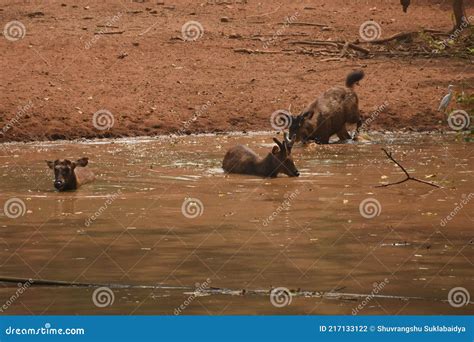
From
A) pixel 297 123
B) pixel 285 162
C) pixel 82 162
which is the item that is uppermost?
pixel 82 162

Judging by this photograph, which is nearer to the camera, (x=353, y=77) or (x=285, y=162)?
(x=285, y=162)

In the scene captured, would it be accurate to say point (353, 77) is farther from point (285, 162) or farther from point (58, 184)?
point (58, 184)

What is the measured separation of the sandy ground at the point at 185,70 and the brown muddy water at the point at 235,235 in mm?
2392

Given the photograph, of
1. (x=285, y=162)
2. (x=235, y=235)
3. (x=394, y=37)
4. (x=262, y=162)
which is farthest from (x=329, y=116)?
(x=235, y=235)

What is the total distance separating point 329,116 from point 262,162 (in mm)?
3363

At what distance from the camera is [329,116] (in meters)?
20.6

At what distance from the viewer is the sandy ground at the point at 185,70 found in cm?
2173

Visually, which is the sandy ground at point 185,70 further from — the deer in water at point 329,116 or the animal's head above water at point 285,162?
the animal's head above water at point 285,162

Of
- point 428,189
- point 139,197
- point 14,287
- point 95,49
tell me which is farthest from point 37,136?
point 14,287

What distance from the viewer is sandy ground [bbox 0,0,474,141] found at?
21.7 m

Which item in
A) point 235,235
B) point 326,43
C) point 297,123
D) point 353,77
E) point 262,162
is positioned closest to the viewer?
point 235,235

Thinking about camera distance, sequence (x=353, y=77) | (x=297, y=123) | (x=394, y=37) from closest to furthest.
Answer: (x=297, y=123)
(x=353, y=77)
(x=394, y=37)

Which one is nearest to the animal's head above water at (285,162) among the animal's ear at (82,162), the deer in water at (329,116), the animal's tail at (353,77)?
the animal's ear at (82,162)

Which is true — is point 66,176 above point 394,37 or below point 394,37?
above
